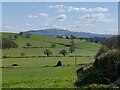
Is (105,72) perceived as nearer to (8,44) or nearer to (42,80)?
(42,80)

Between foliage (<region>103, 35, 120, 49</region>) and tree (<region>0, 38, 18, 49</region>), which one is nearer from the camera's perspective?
foliage (<region>103, 35, 120, 49</region>)

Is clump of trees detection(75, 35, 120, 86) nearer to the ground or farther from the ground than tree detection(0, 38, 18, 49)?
nearer to the ground

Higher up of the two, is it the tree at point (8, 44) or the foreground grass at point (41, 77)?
the tree at point (8, 44)

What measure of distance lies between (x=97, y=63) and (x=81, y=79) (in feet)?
14.1

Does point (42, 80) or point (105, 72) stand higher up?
point (105, 72)

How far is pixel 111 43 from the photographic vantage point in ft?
112

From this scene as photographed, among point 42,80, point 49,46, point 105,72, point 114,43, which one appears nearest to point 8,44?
point 49,46

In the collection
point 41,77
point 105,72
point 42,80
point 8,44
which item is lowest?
point 41,77

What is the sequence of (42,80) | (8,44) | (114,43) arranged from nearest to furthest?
(42,80) → (114,43) → (8,44)

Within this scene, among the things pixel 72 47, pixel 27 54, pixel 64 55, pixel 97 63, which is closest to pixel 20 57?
pixel 27 54

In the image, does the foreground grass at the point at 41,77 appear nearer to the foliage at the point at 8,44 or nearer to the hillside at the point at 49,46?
the hillside at the point at 49,46

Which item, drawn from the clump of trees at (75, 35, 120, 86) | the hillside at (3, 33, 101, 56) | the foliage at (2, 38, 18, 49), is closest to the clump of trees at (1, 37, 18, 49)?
→ the foliage at (2, 38, 18, 49)

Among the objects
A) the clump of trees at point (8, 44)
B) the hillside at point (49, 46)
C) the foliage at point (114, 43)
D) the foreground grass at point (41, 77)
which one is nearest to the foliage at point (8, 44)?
the clump of trees at point (8, 44)

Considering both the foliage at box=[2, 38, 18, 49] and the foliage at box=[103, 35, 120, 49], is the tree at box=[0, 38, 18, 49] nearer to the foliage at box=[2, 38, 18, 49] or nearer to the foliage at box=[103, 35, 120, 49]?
the foliage at box=[2, 38, 18, 49]
